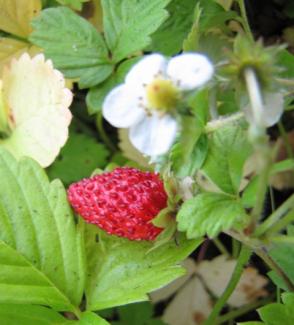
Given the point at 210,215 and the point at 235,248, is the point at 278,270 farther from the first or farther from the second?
the point at 235,248

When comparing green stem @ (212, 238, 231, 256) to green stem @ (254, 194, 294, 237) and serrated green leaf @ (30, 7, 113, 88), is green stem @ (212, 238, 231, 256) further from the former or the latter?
green stem @ (254, 194, 294, 237)

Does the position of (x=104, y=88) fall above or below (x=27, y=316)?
above

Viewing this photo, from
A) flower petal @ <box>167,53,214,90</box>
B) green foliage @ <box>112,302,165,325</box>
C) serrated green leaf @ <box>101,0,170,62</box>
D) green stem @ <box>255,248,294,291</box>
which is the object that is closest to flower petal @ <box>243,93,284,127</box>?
flower petal @ <box>167,53,214,90</box>

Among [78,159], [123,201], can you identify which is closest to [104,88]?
[123,201]

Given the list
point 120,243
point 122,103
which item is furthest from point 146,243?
point 122,103

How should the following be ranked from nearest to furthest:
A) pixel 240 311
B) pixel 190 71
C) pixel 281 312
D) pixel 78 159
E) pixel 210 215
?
pixel 190 71
pixel 210 215
pixel 281 312
pixel 240 311
pixel 78 159

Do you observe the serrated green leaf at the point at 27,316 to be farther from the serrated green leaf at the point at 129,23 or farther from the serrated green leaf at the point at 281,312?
the serrated green leaf at the point at 129,23
